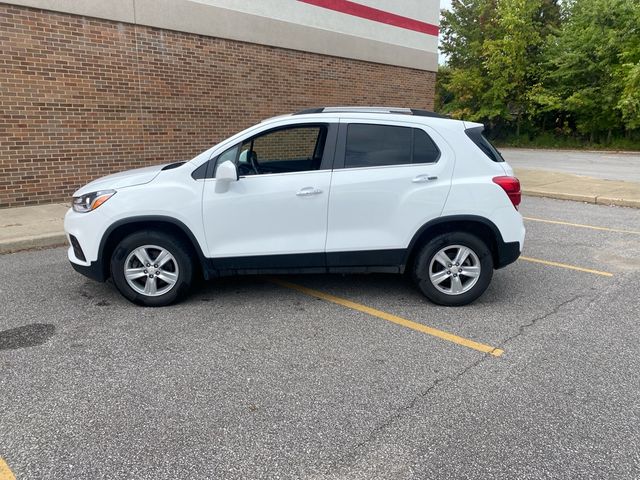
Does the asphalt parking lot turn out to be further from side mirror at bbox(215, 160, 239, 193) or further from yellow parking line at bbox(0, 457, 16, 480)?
side mirror at bbox(215, 160, 239, 193)

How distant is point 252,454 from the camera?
8.66ft

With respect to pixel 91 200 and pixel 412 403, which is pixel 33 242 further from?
pixel 412 403

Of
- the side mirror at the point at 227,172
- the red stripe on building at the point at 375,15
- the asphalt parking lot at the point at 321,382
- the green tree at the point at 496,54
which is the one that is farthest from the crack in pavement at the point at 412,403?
the green tree at the point at 496,54

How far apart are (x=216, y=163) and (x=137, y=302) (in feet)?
4.89

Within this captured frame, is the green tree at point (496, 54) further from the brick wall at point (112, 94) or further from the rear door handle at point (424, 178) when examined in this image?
the rear door handle at point (424, 178)

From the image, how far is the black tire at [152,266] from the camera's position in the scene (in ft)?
14.8

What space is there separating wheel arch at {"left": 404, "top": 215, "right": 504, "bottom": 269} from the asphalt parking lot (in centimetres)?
52

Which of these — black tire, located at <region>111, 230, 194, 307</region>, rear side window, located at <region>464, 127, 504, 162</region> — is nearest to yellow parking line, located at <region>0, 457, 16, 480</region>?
black tire, located at <region>111, 230, 194, 307</region>

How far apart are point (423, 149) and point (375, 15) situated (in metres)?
11.0

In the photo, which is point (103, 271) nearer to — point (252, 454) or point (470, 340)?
point (252, 454)

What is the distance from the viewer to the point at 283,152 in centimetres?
543

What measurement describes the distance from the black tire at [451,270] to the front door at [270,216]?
36.7 inches

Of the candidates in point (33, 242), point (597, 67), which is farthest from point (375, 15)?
point (597, 67)

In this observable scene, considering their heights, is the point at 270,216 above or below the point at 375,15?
below
